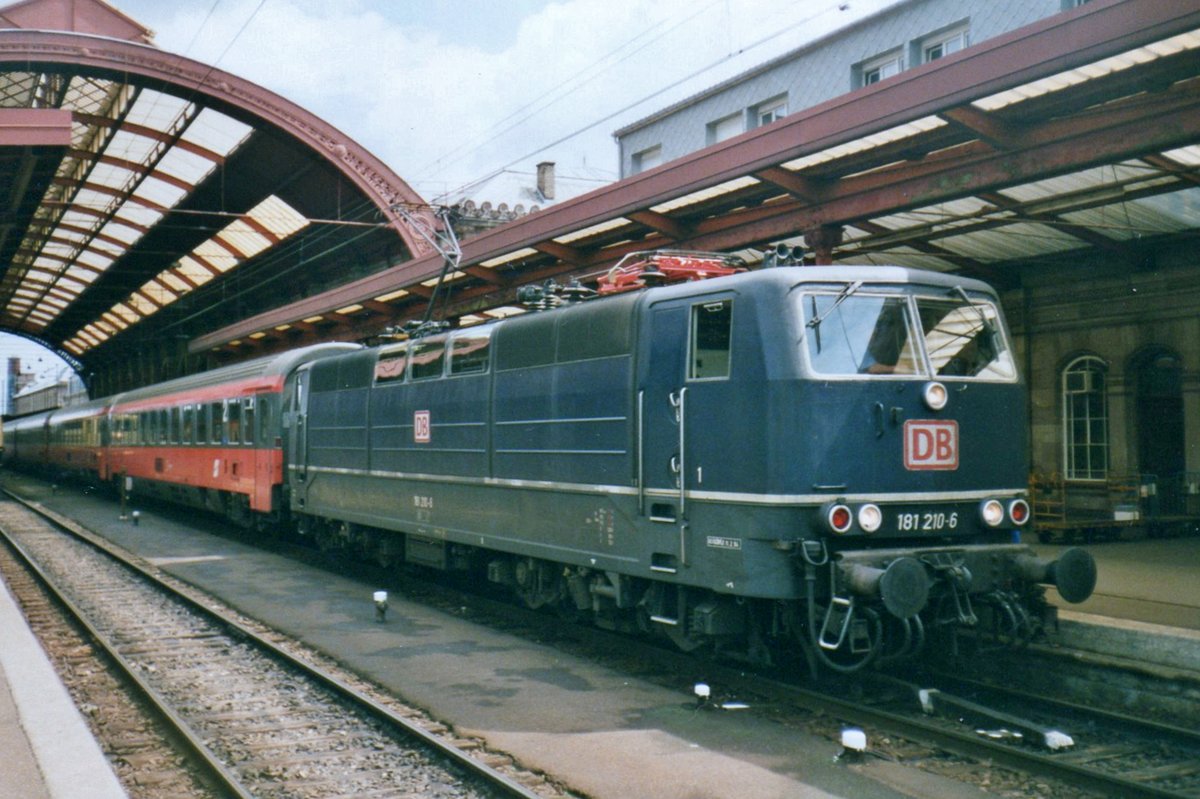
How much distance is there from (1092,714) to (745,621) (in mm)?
2425

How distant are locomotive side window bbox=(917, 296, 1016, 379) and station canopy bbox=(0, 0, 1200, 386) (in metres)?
1.93

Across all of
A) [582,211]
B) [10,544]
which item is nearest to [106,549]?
[10,544]

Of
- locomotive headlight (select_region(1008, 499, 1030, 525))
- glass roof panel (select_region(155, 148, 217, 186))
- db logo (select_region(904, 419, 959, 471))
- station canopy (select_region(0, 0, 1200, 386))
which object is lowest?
locomotive headlight (select_region(1008, 499, 1030, 525))

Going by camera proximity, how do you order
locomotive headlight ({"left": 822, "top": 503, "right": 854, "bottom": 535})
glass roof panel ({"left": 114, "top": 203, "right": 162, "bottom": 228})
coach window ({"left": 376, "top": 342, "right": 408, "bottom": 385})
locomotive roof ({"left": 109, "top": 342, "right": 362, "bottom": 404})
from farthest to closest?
glass roof panel ({"left": 114, "top": 203, "right": 162, "bottom": 228}) → locomotive roof ({"left": 109, "top": 342, "right": 362, "bottom": 404}) → coach window ({"left": 376, "top": 342, "right": 408, "bottom": 385}) → locomotive headlight ({"left": 822, "top": 503, "right": 854, "bottom": 535})

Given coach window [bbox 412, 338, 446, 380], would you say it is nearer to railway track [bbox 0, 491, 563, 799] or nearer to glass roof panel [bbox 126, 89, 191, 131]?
railway track [bbox 0, 491, 563, 799]

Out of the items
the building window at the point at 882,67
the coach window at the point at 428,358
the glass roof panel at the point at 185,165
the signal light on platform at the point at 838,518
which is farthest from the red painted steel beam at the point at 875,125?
the glass roof panel at the point at 185,165

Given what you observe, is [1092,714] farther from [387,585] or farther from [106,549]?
[106,549]

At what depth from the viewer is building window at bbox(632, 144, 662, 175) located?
97.4ft

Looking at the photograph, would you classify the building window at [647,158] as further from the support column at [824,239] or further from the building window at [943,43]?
the support column at [824,239]

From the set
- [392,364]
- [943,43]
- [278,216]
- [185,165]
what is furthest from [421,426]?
[278,216]

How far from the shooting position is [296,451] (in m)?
16.6

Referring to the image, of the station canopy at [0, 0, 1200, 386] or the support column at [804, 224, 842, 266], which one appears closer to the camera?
the station canopy at [0, 0, 1200, 386]

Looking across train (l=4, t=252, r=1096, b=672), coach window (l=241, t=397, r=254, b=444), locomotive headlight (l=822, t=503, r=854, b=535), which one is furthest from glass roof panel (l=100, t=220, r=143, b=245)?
locomotive headlight (l=822, t=503, r=854, b=535)

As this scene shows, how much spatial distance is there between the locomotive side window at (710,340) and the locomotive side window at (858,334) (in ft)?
2.02
